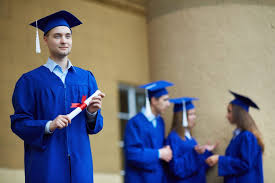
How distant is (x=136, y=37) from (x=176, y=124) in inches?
111

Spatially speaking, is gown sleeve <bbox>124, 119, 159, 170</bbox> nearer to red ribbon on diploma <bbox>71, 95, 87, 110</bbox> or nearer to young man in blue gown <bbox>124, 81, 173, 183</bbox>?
young man in blue gown <bbox>124, 81, 173, 183</bbox>

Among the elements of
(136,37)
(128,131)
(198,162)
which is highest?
(136,37)

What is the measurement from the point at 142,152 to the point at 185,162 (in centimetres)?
62

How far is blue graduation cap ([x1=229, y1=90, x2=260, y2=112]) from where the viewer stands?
577 cm

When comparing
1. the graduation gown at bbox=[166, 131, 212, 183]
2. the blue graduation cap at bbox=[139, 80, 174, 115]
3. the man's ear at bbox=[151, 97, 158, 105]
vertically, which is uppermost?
the blue graduation cap at bbox=[139, 80, 174, 115]

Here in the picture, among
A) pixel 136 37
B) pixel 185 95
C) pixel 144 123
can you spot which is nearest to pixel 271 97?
pixel 185 95

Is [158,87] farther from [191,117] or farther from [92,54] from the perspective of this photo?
[92,54]

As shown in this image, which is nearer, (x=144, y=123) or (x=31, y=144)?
(x=31, y=144)

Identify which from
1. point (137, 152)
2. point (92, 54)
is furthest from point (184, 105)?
point (92, 54)

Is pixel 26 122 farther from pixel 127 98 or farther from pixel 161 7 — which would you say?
pixel 127 98

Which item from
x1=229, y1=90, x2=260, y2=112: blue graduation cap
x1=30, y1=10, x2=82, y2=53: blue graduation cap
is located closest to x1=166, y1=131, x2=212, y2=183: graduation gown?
x1=229, y1=90, x2=260, y2=112: blue graduation cap

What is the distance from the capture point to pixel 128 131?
19.5 ft

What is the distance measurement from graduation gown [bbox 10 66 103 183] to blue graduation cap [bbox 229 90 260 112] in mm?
2689

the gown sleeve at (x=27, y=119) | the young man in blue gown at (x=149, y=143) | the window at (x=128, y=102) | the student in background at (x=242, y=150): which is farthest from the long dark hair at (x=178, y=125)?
the gown sleeve at (x=27, y=119)
